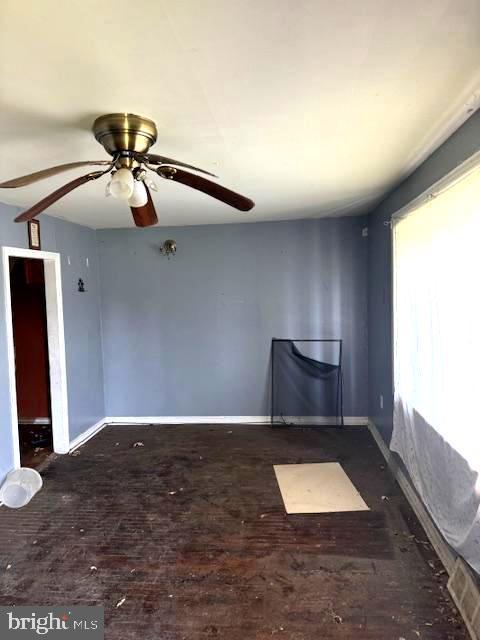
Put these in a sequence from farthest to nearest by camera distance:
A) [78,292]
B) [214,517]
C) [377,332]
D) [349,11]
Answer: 1. [78,292]
2. [377,332]
3. [214,517]
4. [349,11]

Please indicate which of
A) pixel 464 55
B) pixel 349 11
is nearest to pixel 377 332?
A: pixel 464 55

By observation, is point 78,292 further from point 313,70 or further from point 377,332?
point 313,70

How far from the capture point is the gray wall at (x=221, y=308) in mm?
4156

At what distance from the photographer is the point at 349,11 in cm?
104

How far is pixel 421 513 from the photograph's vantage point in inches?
95.9

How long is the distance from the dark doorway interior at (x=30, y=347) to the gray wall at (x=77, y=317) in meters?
0.41

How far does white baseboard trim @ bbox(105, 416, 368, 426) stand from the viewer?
13.9 ft

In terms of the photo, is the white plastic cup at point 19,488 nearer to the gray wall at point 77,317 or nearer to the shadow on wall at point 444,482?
the gray wall at point 77,317

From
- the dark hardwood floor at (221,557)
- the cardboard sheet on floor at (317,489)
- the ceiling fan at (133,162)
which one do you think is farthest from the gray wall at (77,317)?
the cardboard sheet on floor at (317,489)

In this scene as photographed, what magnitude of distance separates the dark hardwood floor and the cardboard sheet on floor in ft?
0.25

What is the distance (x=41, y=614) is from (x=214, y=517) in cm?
108

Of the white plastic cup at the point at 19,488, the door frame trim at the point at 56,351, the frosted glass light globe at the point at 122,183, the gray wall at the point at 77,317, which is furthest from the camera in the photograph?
the door frame trim at the point at 56,351

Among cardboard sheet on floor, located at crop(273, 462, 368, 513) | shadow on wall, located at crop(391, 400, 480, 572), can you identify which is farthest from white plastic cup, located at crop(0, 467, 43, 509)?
shadow on wall, located at crop(391, 400, 480, 572)

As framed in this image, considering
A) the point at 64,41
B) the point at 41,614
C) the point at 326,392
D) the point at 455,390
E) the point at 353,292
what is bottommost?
the point at 41,614
